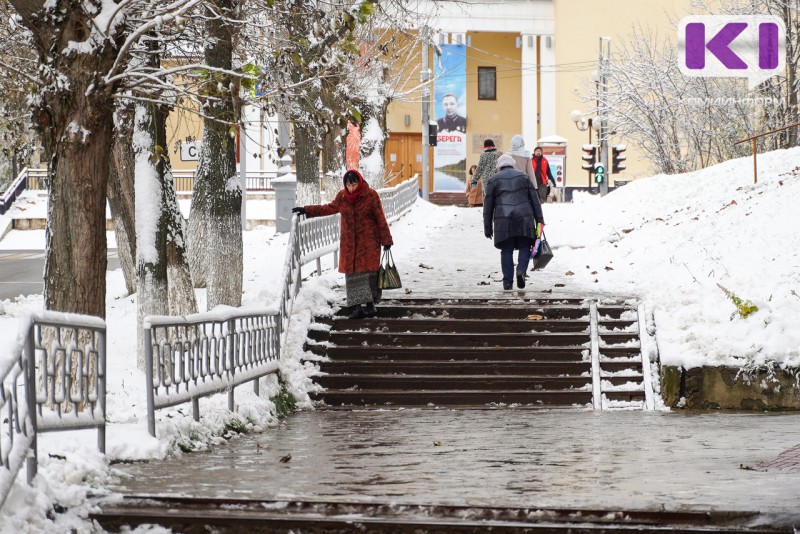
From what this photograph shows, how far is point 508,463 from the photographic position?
854 centimetres

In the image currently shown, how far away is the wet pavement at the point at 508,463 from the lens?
276 inches

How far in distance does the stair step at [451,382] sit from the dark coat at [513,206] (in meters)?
3.07

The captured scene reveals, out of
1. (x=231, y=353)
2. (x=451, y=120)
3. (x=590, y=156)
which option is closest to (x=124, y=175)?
(x=231, y=353)

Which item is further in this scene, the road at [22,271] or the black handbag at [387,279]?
the road at [22,271]

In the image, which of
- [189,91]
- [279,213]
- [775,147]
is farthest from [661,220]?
[189,91]

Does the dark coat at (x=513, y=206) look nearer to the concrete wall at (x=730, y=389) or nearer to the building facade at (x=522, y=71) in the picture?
the concrete wall at (x=730, y=389)

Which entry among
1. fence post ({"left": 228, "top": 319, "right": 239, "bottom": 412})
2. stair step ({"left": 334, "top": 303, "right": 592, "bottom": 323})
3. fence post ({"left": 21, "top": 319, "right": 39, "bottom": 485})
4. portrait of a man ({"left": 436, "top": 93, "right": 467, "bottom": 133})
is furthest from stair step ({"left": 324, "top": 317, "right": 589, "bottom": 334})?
portrait of a man ({"left": 436, "top": 93, "right": 467, "bottom": 133})

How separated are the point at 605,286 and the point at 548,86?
44.8 m

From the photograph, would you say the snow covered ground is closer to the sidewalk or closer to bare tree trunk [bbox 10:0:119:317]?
the sidewalk

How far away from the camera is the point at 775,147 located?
2969cm

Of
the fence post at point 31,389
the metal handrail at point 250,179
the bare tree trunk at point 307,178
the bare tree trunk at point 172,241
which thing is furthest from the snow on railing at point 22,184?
the fence post at point 31,389

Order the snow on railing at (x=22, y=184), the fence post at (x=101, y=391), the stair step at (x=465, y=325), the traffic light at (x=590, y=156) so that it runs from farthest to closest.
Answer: the traffic light at (x=590, y=156) → the snow on railing at (x=22, y=184) → the stair step at (x=465, y=325) → the fence post at (x=101, y=391)

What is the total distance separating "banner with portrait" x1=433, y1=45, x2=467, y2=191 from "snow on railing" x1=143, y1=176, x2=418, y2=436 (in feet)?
148

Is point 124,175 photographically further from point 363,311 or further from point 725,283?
point 725,283
